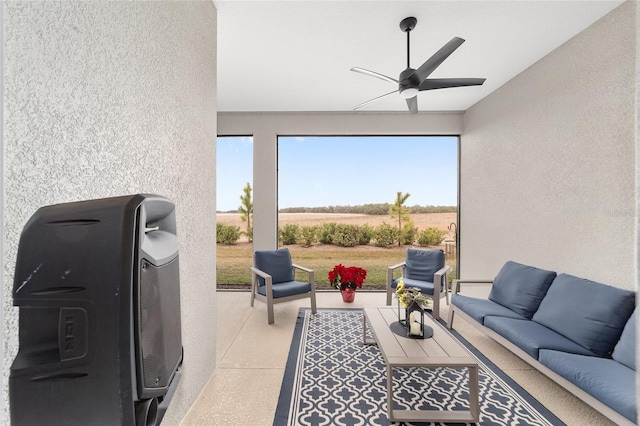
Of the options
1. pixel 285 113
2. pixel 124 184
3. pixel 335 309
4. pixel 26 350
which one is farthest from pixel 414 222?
pixel 26 350

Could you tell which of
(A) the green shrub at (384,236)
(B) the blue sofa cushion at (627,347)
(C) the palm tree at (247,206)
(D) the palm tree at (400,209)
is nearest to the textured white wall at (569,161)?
(B) the blue sofa cushion at (627,347)

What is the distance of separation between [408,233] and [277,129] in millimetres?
3758

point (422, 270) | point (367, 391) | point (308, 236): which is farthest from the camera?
point (308, 236)

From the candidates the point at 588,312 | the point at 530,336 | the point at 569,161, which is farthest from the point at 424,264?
the point at 569,161

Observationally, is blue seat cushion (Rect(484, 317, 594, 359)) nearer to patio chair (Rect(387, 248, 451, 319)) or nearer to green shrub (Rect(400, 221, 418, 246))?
patio chair (Rect(387, 248, 451, 319))

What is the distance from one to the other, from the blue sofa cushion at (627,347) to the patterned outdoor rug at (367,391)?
621 millimetres

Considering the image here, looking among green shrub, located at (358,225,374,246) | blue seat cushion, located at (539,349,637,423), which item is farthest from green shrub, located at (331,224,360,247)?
blue seat cushion, located at (539,349,637,423)

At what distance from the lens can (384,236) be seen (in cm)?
646

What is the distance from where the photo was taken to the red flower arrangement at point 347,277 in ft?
12.8

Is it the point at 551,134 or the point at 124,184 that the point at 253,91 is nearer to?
the point at 124,184

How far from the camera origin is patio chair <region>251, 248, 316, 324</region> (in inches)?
132

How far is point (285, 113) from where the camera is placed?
470 cm

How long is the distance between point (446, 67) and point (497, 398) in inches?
132

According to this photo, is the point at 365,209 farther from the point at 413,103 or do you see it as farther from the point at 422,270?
the point at 413,103
